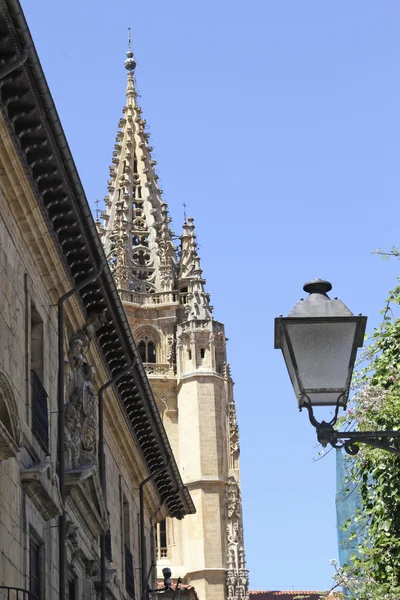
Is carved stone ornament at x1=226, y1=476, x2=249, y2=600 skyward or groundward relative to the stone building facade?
skyward

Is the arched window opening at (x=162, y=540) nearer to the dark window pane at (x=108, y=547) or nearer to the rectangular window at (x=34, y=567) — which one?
the dark window pane at (x=108, y=547)

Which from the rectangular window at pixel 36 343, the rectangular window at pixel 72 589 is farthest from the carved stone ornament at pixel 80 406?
the rectangular window at pixel 72 589

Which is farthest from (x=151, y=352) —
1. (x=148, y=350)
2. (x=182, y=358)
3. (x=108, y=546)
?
(x=108, y=546)

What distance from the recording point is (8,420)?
1748 centimetres

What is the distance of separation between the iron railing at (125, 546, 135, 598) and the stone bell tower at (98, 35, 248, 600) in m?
53.5

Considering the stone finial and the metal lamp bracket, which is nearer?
the metal lamp bracket

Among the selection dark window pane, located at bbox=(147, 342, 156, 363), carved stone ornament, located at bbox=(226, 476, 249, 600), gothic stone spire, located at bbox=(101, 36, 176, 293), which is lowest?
carved stone ornament, located at bbox=(226, 476, 249, 600)

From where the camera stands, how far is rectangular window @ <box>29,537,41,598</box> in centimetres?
1958

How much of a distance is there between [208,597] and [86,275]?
206ft

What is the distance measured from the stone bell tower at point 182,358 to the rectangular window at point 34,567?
64506mm

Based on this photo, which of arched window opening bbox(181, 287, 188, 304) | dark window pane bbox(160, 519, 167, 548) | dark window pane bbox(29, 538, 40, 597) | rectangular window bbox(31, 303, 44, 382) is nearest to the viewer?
dark window pane bbox(29, 538, 40, 597)

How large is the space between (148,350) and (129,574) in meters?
66.3

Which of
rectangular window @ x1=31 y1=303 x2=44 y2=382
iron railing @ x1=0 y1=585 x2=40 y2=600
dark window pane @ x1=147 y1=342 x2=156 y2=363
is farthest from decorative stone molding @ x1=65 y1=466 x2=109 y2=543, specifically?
dark window pane @ x1=147 y1=342 x2=156 y2=363

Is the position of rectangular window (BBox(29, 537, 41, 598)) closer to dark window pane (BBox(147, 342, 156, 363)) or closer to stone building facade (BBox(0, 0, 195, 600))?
stone building facade (BBox(0, 0, 195, 600))
